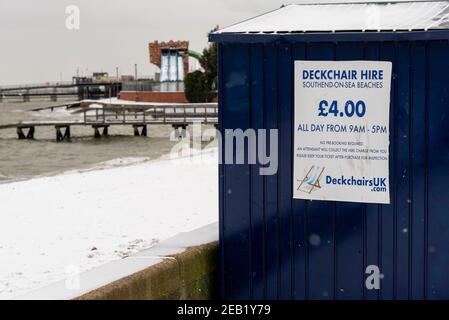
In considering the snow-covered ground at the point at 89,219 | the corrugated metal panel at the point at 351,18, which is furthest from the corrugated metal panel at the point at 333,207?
the snow-covered ground at the point at 89,219

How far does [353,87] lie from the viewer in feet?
14.4

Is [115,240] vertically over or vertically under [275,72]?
under

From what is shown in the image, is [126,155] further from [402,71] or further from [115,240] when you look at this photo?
[402,71]

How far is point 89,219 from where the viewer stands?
44.5 ft

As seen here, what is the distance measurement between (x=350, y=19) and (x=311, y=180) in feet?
3.50

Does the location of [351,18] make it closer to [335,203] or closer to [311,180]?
[311,180]

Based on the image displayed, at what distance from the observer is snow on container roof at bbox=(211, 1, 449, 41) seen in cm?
436

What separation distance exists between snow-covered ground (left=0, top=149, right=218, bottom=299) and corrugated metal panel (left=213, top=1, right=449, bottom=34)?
13.8 ft

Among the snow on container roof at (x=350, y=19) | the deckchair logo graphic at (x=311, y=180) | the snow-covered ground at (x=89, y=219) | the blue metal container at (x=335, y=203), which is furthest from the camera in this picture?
the snow-covered ground at (x=89, y=219)

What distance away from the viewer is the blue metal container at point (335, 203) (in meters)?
4.25

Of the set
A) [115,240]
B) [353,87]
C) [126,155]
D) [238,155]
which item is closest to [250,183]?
[238,155]

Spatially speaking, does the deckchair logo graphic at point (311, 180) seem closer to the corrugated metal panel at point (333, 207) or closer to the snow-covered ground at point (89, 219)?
the corrugated metal panel at point (333, 207)

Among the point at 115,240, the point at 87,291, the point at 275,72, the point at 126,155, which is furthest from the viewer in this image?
the point at 126,155

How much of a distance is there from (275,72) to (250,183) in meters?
0.71
